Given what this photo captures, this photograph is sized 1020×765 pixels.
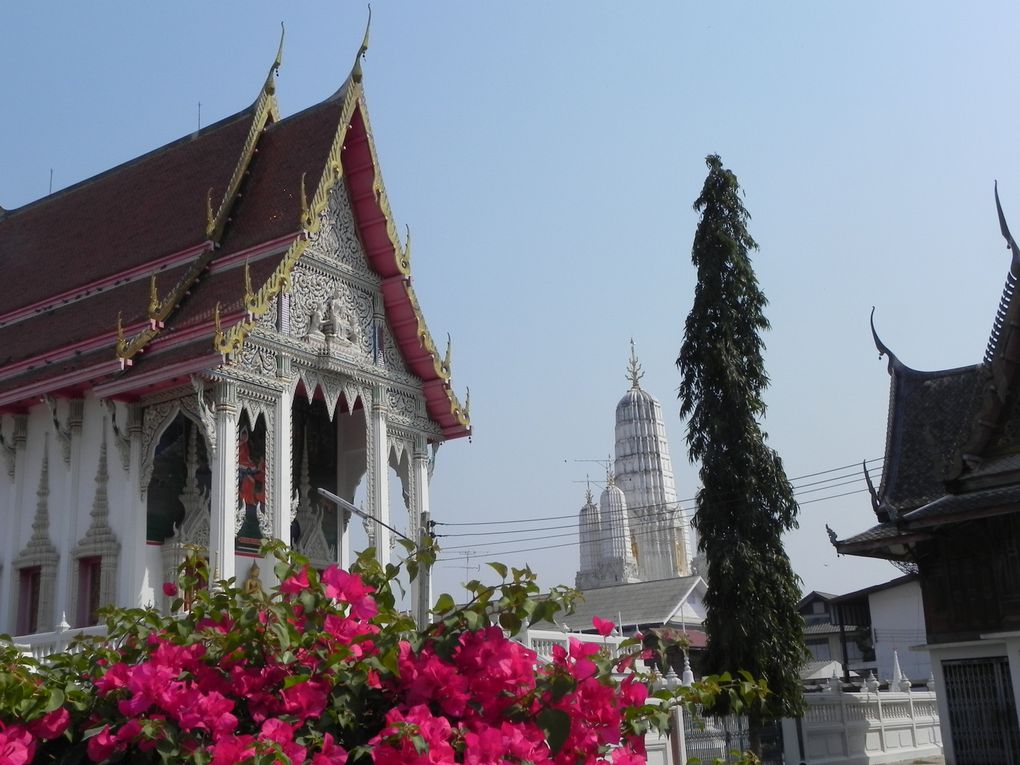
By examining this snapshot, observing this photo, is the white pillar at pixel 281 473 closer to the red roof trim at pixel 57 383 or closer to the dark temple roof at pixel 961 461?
the red roof trim at pixel 57 383

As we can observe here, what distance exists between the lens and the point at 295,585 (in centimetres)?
345

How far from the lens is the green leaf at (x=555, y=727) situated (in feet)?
10.2

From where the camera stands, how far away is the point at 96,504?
14.3 m

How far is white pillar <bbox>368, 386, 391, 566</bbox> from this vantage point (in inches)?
604

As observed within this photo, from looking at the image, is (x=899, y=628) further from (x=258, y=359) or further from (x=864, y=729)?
(x=258, y=359)

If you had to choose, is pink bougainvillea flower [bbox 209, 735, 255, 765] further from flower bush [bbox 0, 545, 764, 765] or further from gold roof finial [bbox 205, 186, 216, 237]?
gold roof finial [bbox 205, 186, 216, 237]

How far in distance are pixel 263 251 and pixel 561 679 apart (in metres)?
12.7

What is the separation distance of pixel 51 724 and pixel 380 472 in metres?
12.7

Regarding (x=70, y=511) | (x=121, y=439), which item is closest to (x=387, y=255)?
(x=121, y=439)

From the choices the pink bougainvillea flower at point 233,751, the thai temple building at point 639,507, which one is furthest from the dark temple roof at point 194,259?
the thai temple building at point 639,507

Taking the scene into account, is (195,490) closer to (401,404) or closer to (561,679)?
(401,404)

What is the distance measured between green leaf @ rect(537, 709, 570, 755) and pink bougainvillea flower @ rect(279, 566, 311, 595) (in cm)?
84

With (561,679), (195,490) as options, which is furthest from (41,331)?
(561,679)

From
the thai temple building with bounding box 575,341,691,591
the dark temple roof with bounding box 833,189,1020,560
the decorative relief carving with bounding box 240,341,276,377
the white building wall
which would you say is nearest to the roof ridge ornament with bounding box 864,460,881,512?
the dark temple roof with bounding box 833,189,1020,560
